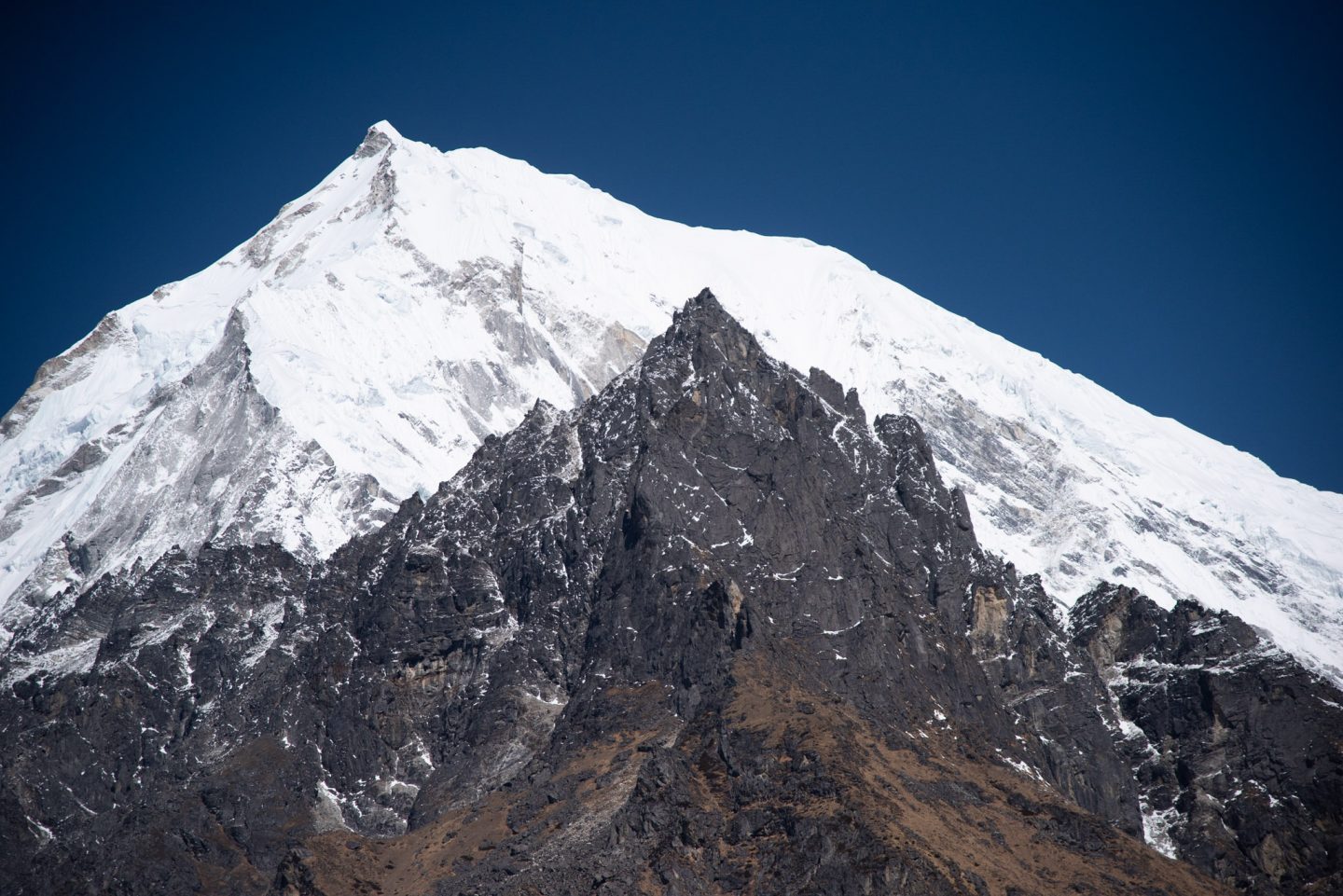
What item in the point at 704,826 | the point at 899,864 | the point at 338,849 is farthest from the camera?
the point at 338,849

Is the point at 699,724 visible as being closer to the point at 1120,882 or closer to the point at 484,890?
the point at 484,890

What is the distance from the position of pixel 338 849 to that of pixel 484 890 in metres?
24.7

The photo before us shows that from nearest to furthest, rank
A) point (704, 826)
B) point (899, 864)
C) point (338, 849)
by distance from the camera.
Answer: point (899, 864) → point (704, 826) → point (338, 849)

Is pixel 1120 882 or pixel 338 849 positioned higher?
pixel 1120 882

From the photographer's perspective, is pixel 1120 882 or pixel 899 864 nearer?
pixel 899 864

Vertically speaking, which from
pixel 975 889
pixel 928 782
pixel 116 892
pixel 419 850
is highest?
pixel 928 782

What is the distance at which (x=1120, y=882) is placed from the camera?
18362cm

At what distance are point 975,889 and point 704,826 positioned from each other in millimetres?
24712

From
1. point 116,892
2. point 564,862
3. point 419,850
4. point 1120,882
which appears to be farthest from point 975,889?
point 116,892

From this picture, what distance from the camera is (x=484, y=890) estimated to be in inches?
6850

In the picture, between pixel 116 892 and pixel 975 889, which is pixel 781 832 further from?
pixel 116 892

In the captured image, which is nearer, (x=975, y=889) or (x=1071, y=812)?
(x=975, y=889)

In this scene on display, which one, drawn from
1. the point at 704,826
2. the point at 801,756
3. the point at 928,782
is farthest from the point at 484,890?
the point at 928,782

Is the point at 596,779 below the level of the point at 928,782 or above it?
below
